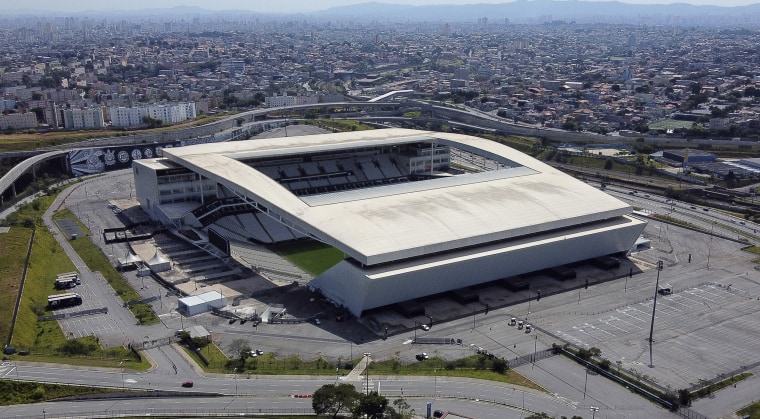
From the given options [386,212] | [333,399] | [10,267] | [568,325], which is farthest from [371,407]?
[10,267]

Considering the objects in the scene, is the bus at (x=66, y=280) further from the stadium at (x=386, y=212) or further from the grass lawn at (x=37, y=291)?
the stadium at (x=386, y=212)

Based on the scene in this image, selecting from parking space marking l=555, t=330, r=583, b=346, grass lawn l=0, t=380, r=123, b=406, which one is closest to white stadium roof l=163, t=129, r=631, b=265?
parking space marking l=555, t=330, r=583, b=346

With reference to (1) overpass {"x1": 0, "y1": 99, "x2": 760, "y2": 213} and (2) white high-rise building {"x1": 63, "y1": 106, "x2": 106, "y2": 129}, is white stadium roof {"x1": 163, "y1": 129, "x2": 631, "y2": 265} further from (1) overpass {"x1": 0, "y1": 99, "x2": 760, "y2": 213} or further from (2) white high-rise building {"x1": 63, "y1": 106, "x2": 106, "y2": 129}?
(2) white high-rise building {"x1": 63, "y1": 106, "x2": 106, "y2": 129}

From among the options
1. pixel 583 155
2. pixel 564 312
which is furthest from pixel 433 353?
pixel 583 155

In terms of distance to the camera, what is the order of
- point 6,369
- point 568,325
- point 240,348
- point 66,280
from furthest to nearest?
point 66,280
point 568,325
point 240,348
point 6,369

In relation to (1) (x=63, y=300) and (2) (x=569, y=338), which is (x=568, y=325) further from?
(1) (x=63, y=300)

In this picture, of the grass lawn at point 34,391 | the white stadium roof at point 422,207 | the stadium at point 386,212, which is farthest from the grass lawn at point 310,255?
the grass lawn at point 34,391
